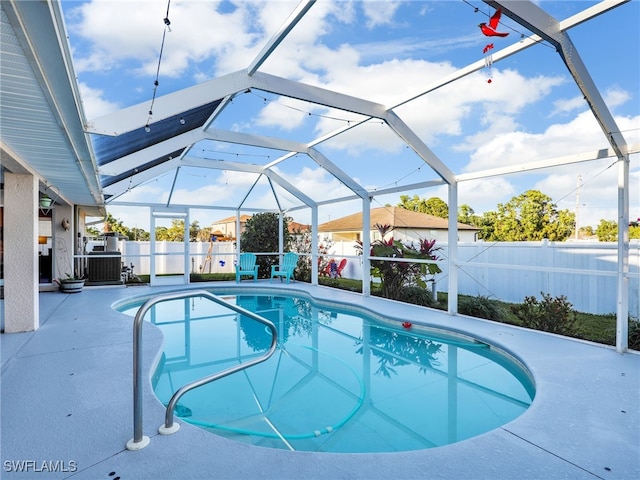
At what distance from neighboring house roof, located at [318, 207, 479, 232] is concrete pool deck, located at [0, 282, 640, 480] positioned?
9491mm

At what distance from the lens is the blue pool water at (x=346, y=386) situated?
3336 mm

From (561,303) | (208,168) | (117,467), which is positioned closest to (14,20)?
(117,467)

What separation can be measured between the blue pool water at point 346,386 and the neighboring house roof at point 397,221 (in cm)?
720

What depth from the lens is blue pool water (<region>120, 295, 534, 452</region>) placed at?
3336 mm

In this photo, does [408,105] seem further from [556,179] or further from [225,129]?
[556,179]

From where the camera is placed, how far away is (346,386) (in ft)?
14.6

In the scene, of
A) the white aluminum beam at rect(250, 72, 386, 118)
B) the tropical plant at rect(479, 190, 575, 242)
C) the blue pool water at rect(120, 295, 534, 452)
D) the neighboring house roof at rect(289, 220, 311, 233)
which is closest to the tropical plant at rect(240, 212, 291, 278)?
the neighboring house roof at rect(289, 220, 311, 233)

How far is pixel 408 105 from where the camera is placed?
20.1 ft

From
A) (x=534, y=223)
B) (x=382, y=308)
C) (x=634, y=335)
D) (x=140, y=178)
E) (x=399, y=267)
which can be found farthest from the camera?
(x=534, y=223)

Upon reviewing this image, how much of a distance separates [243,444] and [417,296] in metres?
6.63

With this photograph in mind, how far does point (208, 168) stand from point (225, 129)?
310 centimetres

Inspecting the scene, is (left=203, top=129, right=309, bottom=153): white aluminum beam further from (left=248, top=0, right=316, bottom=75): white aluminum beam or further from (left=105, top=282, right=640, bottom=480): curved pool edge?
(left=105, top=282, right=640, bottom=480): curved pool edge

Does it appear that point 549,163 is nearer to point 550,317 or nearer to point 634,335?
point 550,317

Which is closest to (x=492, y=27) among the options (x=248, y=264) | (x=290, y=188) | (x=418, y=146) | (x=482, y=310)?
(x=418, y=146)
